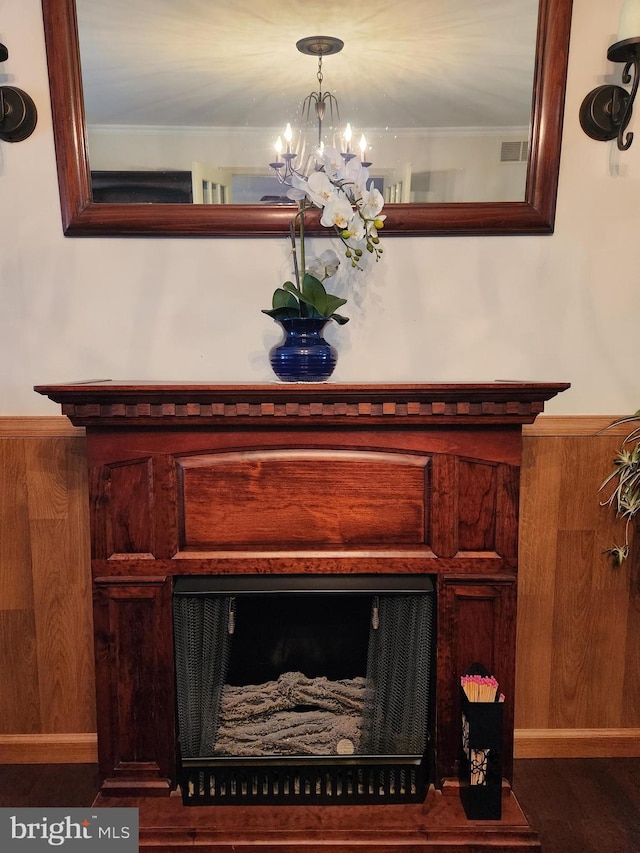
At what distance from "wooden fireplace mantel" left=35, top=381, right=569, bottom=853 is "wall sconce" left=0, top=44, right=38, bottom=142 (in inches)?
35.2

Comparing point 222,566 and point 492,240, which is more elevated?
point 492,240

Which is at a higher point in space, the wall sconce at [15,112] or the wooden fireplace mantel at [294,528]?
the wall sconce at [15,112]

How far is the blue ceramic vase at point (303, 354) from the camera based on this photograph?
143 cm

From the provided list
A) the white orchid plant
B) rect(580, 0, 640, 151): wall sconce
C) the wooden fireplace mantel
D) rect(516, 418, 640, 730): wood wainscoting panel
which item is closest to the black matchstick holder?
the wooden fireplace mantel

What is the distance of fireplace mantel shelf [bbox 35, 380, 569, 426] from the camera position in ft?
4.36

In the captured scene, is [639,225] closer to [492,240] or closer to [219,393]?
[492,240]

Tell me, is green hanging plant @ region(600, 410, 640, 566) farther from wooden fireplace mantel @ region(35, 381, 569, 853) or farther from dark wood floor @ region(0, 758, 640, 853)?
dark wood floor @ region(0, 758, 640, 853)

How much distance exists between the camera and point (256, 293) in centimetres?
171

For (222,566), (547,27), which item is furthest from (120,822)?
(547,27)

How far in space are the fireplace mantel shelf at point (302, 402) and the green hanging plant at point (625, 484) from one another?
1.65 feet

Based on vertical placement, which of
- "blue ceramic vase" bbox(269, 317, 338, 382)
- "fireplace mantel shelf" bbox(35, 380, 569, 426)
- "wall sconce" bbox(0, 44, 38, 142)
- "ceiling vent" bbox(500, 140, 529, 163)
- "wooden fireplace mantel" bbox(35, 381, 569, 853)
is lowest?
"wooden fireplace mantel" bbox(35, 381, 569, 853)

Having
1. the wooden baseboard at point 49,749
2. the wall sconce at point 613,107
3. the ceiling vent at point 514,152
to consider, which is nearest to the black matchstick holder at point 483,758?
the wooden baseboard at point 49,749

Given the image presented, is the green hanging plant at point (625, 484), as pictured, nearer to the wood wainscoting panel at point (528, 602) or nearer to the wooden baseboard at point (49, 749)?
the wood wainscoting panel at point (528, 602)

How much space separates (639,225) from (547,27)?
598 millimetres
